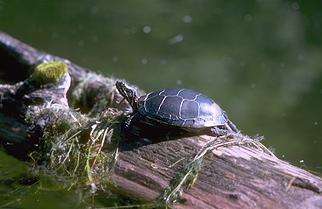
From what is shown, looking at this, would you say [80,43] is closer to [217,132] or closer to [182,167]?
[217,132]

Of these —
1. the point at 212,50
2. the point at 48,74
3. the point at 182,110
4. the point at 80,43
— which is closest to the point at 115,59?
the point at 80,43

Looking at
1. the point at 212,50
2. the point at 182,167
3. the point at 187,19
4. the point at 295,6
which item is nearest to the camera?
the point at 182,167

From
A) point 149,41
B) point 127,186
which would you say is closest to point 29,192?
point 127,186

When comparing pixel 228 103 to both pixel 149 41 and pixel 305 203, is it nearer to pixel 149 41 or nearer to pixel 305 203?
pixel 149 41

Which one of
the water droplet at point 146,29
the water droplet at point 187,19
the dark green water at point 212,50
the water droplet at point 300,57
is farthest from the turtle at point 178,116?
the water droplet at point 187,19

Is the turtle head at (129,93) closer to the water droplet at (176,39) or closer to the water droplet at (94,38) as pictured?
the water droplet at (94,38)
